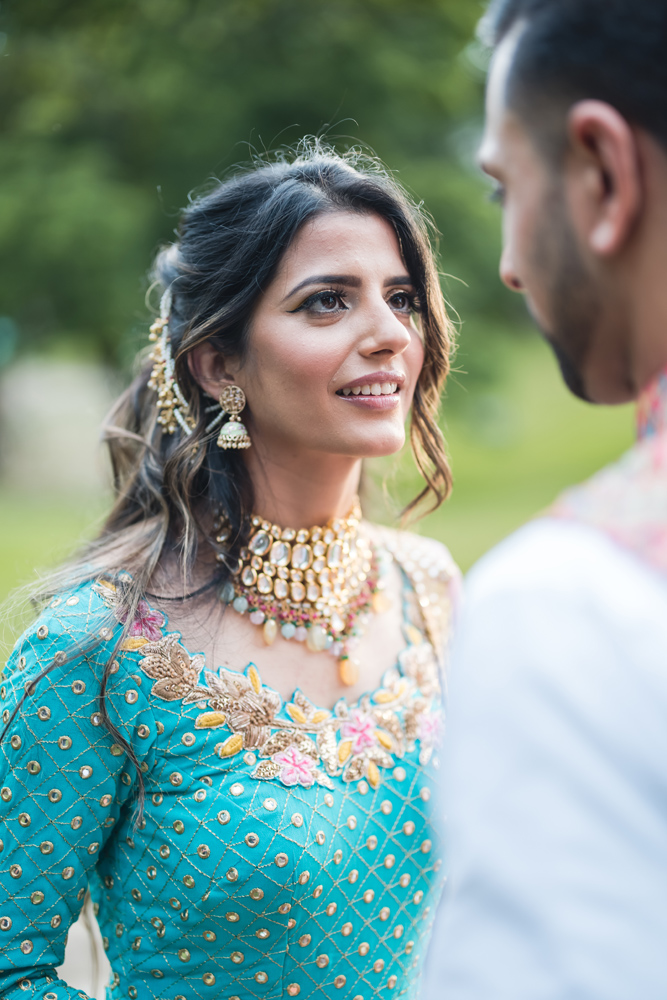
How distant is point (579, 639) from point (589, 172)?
469 mm

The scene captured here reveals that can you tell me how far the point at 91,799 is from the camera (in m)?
1.59

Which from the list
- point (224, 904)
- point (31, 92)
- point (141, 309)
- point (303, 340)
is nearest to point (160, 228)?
point (141, 309)

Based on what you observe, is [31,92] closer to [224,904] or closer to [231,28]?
[231,28]

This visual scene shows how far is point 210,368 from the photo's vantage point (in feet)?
6.68

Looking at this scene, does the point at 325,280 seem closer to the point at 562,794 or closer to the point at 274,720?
the point at 274,720

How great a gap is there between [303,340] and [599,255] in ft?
3.33

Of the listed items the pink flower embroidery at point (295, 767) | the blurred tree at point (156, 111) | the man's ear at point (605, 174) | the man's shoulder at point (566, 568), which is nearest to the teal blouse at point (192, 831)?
the pink flower embroidery at point (295, 767)

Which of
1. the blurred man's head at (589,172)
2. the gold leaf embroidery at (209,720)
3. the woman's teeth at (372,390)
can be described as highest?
the blurred man's head at (589,172)

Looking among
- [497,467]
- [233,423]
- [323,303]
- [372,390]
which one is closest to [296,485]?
[233,423]

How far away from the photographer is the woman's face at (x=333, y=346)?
1.83m

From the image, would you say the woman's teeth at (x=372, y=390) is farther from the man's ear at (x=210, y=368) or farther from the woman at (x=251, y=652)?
the man's ear at (x=210, y=368)

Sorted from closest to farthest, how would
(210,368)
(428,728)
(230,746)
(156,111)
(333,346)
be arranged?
(230,746)
(333,346)
(428,728)
(210,368)
(156,111)

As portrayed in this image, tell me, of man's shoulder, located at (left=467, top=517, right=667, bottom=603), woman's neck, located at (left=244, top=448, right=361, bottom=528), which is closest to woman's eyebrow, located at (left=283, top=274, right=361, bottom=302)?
woman's neck, located at (left=244, top=448, right=361, bottom=528)

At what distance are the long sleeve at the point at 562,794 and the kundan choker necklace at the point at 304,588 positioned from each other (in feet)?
3.82
